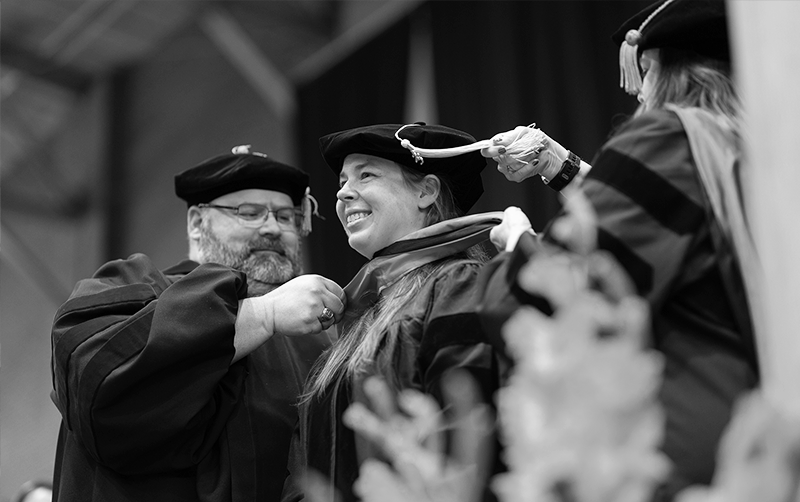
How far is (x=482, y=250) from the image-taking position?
2.46 meters

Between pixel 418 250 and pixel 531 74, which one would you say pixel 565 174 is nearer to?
pixel 418 250

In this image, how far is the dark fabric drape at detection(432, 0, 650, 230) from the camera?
5.64 metres

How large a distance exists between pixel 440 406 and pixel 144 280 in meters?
1.20

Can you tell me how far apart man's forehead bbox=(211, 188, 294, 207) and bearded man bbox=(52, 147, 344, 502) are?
55cm

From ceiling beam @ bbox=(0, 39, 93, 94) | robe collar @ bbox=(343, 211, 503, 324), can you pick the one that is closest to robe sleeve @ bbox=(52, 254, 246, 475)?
robe collar @ bbox=(343, 211, 503, 324)

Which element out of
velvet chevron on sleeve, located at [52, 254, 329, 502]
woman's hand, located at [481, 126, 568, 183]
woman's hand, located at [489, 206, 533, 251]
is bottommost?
velvet chevron on sleeve, located at [52, 254, 329, 502]

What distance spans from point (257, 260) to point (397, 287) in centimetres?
94

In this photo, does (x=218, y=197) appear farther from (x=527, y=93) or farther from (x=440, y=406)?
(x=527, y=93)

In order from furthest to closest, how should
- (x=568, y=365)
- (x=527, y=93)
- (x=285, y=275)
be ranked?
(x=527, y=93) < (x=285, y=275) < (x=568, y=365)

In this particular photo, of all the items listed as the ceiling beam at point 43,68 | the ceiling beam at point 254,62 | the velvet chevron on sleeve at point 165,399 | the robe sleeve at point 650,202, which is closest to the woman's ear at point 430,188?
the velvet chevron on sleeve at point 165,399

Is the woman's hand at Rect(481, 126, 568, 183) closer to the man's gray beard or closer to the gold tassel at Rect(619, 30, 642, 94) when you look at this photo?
the gold tassel at Rect(619, 30, 642, 94)

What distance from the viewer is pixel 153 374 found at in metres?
2.28

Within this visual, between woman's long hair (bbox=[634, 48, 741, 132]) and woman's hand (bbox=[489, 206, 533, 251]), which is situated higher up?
woman's long hair (bbox=[634, 48, 741, 132])

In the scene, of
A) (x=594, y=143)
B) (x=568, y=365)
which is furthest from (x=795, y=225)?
(x=594, y=143)
